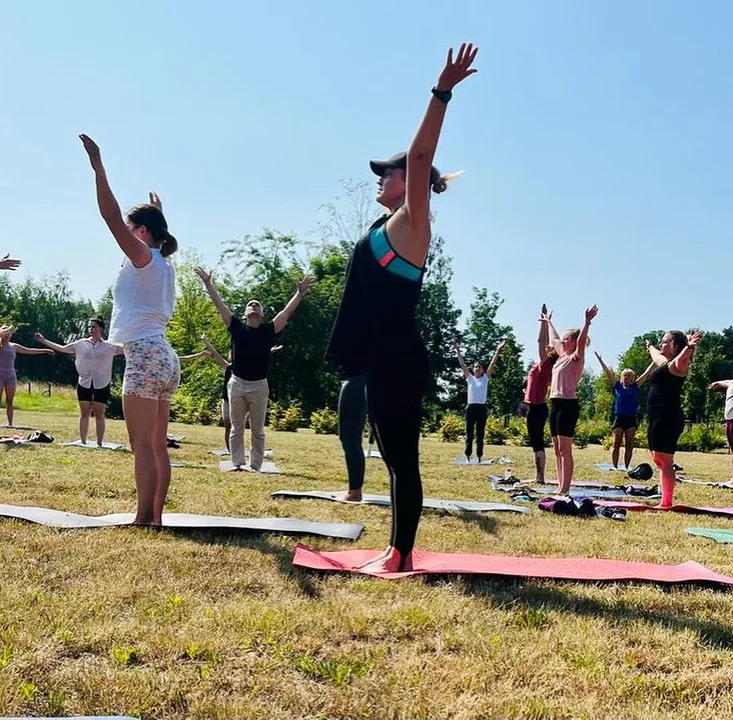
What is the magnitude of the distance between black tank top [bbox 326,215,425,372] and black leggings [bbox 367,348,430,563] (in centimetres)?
7

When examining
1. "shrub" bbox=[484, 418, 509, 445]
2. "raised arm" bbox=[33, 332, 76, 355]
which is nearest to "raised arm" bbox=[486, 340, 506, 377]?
"raised arm" bbox=[33, 332, 76, 355]

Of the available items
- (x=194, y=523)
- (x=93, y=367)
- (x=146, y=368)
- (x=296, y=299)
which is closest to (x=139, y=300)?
(x=146, y=368)

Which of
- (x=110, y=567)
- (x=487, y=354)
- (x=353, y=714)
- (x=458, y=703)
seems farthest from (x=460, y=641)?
(x=487, y=354)

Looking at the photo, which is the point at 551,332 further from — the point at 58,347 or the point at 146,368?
the point at 58,347

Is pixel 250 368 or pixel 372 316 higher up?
pixel 372 316

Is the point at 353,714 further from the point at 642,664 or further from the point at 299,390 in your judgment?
the point at 299,390

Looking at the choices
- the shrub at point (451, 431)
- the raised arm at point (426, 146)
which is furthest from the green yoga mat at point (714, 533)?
the shrub at point (451, 431)

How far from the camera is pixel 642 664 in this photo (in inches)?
107

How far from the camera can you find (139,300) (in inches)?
190

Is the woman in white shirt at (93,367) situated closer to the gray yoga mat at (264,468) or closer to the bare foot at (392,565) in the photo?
the gray yoga mat at (264,468)

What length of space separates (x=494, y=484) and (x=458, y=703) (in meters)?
7.64

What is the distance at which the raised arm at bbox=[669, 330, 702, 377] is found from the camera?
726 centimetres

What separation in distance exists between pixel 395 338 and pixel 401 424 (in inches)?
17.5

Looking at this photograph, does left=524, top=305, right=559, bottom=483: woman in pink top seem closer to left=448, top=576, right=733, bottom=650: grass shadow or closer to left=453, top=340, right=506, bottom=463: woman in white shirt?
left=453, top=340, right=506, bottom=463: woman in white shirt
